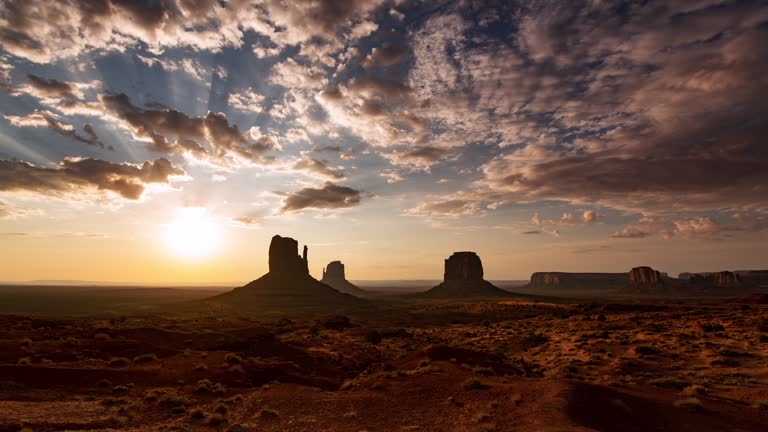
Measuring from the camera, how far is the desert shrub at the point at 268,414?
1418 centimetres

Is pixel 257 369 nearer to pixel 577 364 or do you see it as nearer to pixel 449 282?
pixel 577 364

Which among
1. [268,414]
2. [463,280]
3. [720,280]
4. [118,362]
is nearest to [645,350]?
[268,414]

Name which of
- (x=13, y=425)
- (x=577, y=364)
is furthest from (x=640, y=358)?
(x=13, y=425)

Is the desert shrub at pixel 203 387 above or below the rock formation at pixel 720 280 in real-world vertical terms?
above

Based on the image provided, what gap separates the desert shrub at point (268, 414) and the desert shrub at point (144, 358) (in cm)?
1602

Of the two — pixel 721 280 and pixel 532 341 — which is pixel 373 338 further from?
pixel 721 280

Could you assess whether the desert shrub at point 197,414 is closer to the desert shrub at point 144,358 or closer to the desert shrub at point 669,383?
the desert shrub at point 144,358

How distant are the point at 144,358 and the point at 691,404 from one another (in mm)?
30997

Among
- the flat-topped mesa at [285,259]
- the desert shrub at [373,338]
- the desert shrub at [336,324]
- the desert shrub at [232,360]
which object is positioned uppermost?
the flat-topped mesa at [285,259]

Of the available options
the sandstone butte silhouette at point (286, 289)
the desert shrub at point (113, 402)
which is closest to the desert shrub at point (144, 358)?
the desert shrub at point (113, 402)

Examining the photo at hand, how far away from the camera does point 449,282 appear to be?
592 feet

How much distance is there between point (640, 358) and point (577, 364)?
4.45m

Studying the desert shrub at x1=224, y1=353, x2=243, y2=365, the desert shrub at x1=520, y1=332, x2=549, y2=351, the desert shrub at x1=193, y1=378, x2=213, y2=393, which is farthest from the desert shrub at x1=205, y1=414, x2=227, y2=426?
the desert shrub at x1=520, y1=332, x2=549, y2=351

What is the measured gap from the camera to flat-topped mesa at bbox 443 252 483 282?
586 feet
